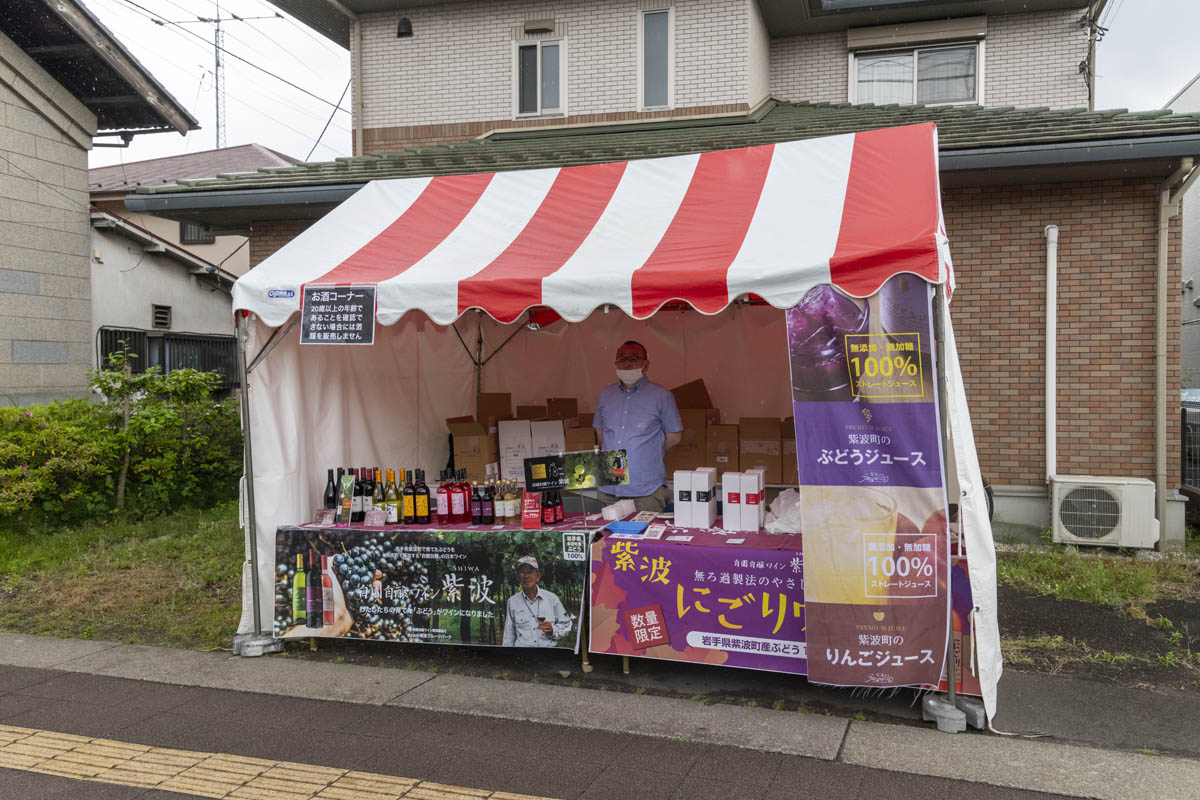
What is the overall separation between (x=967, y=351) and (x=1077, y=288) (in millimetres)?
1163

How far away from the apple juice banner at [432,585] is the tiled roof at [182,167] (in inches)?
571

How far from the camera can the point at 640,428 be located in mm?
6289

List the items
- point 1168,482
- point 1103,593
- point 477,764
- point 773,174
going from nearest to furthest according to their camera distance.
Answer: point 477,764 < point 773,174 < point 1103,593 < point 1168,482

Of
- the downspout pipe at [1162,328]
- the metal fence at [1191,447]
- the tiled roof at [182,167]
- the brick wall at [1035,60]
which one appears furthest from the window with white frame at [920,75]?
the tiled roof at [182,167]

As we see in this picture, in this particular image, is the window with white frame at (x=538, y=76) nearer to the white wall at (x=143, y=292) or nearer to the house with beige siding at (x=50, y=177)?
the white wall at (x=143, y=292)

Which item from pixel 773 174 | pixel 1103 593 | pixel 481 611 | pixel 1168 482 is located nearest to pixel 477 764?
pixel 481 611

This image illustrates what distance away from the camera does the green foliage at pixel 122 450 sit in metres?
8.88

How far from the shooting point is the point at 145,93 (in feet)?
45.0

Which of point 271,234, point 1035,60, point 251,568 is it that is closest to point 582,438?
point 251,568

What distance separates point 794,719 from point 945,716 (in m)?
0.75

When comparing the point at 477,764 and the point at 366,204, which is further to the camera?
the point at 366,204

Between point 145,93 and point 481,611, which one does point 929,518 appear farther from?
point 145,93

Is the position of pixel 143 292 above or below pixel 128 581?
above

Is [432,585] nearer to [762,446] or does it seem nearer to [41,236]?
[762,446]
